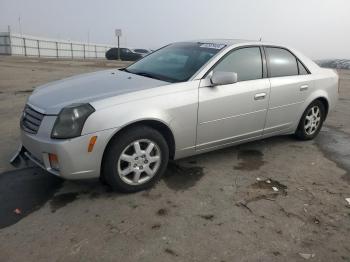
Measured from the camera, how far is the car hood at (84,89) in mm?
3455

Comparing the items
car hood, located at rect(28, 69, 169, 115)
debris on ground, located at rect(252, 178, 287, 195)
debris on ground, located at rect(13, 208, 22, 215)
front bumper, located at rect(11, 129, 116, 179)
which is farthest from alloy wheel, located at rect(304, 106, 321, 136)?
debris on ground, located at rect(13, 208, 22, 215)

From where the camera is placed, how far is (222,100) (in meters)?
4.09

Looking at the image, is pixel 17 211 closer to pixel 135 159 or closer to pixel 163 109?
pixel 135 159

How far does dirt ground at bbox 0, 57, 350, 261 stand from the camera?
9.09ft

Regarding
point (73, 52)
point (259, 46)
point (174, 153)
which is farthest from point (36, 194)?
point (73, 52)

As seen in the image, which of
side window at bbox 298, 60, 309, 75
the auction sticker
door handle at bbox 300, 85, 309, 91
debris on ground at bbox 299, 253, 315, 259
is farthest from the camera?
side window at bbox 298, 60, 309, 75

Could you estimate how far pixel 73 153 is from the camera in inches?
127

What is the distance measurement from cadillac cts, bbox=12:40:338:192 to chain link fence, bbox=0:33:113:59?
46786mm

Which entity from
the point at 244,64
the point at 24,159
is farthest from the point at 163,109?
the point at 24,159

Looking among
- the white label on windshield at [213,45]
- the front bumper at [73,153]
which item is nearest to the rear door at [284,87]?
the white label on windshield at [213,45]

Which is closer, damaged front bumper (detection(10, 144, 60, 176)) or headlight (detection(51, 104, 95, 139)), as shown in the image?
headlight (detection(51, 104, 95, 139))

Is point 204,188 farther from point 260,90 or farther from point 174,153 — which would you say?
point 260,90

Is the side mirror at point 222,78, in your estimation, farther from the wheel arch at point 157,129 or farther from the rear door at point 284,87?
the rear door at point 284,87

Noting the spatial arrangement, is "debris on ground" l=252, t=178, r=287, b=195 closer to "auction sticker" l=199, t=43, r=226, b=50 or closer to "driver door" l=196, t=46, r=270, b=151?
"driver door" l=196, t=46, r=270, b=151
